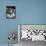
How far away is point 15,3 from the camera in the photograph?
317cm

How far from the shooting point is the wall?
10.3 ft

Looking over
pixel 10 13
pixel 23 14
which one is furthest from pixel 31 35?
pixel 10 13

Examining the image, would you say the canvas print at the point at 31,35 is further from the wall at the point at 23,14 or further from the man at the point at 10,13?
the man at the point at 10,13

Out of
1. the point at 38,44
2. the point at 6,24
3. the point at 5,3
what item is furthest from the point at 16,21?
the point at 38,44

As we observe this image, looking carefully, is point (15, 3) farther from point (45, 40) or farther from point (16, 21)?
point (45, 40)

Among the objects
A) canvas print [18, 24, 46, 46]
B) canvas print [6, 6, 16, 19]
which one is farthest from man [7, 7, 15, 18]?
canvas print [18, 24, 46, 46]

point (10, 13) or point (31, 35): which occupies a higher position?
point (10, 13)

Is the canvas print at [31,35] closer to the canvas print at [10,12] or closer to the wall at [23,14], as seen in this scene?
the wall at [23,14]

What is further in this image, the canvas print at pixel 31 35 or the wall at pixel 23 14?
the wall at pixel 23 14

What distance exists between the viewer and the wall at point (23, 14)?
10.3 ft

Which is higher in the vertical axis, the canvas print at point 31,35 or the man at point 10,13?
the man at point 10,13

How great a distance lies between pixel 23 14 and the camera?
317 centimetres

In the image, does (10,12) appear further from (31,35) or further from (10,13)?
(31,35)

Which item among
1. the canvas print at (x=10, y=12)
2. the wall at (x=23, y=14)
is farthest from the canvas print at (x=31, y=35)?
the canvas print at (x=10, y=12)
